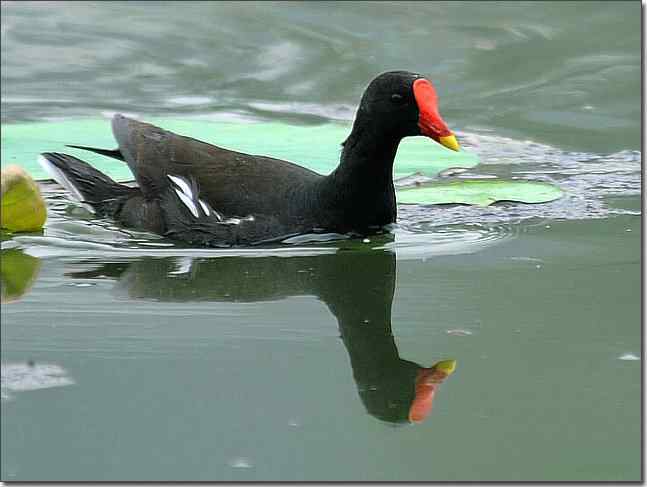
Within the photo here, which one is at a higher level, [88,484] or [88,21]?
[88,21]

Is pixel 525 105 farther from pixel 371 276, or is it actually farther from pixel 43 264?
pixel 43 264

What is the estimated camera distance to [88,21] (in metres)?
8.65

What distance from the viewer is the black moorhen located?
15.6ft

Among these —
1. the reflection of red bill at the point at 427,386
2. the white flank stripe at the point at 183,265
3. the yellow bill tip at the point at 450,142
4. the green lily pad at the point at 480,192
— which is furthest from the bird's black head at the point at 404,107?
the reflection of red bill at the point at 427,386

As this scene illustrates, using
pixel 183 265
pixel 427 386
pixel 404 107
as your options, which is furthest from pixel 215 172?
pixel 427 386

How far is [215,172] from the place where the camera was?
4918 millimetres

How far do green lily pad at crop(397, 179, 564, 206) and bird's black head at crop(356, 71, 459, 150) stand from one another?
508 mm

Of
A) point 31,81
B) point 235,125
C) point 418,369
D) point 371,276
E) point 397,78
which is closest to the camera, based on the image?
point 418,369

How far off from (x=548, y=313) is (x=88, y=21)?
210 inches

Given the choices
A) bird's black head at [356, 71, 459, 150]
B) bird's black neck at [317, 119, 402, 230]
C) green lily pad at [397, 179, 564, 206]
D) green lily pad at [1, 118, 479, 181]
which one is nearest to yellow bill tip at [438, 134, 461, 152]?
bird's black head at [356, 71, 459, 150]

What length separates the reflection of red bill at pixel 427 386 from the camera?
334 centimetres

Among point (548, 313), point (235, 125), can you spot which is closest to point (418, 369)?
point (548, 313)

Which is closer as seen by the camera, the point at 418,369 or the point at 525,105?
the point at 418,369

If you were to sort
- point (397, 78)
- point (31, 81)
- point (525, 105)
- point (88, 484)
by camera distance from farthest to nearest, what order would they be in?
point (31, 81), point (525, 105), point (397, 78), point (88, 484)
